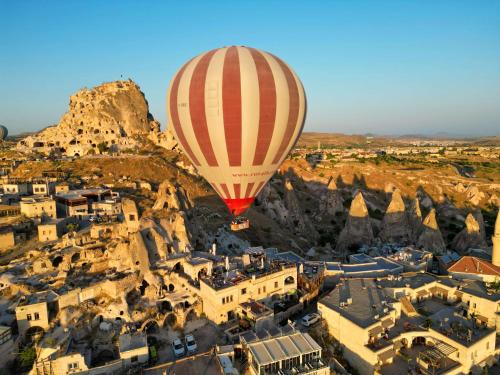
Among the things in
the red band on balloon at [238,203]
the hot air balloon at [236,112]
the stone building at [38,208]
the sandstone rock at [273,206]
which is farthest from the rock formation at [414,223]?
the stone building at [38,208]

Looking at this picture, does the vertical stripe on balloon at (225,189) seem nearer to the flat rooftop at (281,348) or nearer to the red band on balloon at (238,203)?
the red band on balloon at (238,203)

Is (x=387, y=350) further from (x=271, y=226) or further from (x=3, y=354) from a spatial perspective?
(x=271, y=226)

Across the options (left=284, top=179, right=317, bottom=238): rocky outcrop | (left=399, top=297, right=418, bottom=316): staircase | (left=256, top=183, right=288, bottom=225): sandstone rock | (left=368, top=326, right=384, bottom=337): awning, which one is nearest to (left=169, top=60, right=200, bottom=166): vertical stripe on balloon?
(left=368, top=326, right=384, bottom=337): awning

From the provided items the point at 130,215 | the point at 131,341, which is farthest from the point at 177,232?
the point at 131,341

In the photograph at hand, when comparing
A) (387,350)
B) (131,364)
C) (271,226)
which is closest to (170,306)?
(131,364)

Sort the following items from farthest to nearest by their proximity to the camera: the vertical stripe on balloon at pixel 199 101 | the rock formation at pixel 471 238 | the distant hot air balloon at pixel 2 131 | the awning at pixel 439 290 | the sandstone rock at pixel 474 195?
the distant hot air balloon at pixel 2 131
the sandstone rock at pixel 474 195
the rock formation at pixel 471 238
the awning at pixel 439 290
the vertical stripe on balloon at pixel 199 101
